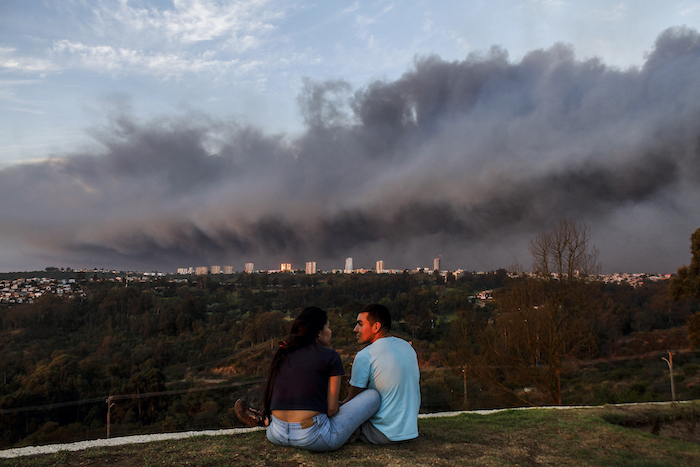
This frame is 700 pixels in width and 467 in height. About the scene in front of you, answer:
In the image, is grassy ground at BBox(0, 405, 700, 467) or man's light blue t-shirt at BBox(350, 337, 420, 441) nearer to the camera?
grassy ground at BBox(0, 405, 700, 467)

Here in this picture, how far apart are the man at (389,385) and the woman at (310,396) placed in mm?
116

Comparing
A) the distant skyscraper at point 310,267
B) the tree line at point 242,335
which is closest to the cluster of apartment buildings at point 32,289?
the tree line at point 242,335

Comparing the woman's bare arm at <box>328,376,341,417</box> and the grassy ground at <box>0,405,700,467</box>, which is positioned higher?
the woman's bare arm at <box>328,376,341,417</box>

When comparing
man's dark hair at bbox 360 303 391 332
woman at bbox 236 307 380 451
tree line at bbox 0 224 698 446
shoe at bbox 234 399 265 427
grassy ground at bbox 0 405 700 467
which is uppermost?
man's dark hair at bbox 360 303 391 332

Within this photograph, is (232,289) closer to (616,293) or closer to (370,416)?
(616,293)

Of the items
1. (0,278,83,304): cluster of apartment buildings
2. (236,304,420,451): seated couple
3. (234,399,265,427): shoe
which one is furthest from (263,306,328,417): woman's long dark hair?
(0,278,83,304): cluster of apartment buildings

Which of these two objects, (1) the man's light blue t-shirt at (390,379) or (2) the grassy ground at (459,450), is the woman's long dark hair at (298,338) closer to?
(1) the man's light blue t-shirt at (390,379)

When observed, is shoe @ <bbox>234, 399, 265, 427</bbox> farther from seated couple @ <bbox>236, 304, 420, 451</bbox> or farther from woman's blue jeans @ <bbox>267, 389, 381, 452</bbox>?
woman's blue jeans @ <bbox>267, 389, 381, 452</bbox>

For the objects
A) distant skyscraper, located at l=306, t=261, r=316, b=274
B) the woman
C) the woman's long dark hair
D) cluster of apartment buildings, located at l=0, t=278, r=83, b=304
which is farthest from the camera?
distant skyscraper, located at l=306, t=261, r=316, b=274

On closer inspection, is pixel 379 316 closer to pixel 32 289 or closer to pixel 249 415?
pixel 249 415

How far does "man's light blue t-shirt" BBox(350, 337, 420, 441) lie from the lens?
374 centimetres

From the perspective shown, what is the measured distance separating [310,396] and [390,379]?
31.3 inches

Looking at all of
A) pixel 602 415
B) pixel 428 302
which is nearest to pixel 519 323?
pixel 602 415

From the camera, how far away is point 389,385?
3727 millimetres
